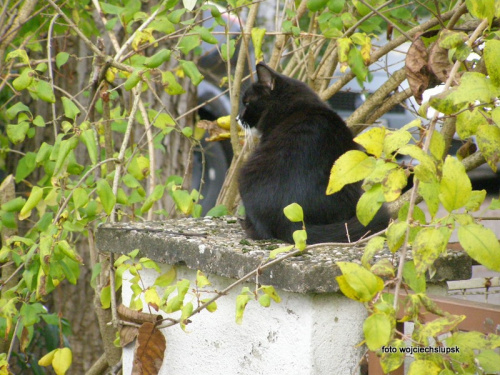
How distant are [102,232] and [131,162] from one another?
0.91ft

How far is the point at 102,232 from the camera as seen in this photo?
6.06 feet

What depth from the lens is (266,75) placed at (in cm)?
257

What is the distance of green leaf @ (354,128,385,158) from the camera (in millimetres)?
1048

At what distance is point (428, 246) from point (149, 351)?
910 millimetres

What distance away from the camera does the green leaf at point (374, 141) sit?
1.05 m

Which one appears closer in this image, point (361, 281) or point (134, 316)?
point (361, 281)

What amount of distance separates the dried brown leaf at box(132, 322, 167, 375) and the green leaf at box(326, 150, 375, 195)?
2.46ft

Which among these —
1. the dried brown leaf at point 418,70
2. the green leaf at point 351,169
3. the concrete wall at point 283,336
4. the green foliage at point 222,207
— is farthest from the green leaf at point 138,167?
the green leaf at point 351,169

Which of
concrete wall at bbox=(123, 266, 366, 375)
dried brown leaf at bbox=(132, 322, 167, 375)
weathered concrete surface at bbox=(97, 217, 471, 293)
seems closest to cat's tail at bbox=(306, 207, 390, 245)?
weathered concrete surface at bbox=(97, 217, 471, 293)

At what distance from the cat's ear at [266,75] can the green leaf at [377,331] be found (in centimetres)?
165

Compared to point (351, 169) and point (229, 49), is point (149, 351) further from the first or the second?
point (229, 49)

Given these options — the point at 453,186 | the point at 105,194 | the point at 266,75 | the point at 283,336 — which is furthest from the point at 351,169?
the point at 266,75

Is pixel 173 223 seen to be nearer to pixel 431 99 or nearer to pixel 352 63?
pixel 352 63

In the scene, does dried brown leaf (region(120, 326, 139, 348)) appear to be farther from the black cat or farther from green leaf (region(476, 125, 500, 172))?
green leaf (region(476, 125, 500, 172))
